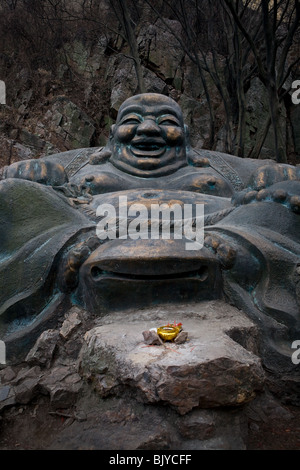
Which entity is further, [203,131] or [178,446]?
[203,131]

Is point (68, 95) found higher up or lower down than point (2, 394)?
higher up

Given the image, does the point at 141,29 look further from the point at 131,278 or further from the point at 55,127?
the point at 131,278

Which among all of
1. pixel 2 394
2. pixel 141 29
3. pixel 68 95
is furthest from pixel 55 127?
pixel 2 394

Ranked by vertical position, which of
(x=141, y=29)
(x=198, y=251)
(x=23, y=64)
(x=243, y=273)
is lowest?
(x=243, y=273)

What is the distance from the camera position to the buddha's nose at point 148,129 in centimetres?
414

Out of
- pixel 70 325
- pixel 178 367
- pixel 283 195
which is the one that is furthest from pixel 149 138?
pixel 178 367

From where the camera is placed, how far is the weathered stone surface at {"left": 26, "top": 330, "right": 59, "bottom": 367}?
218cm

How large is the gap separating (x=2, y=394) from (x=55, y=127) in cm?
965

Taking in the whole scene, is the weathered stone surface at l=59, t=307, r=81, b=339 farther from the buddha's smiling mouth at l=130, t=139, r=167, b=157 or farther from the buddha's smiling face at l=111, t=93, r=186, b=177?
the buddha's smiling mouth at l=130, t=139, r=167, b=157

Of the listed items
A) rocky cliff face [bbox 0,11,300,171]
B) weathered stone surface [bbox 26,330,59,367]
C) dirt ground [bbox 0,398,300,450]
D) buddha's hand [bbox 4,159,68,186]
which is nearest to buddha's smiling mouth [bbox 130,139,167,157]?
buddha's hand [bbox 4,159,68,186]

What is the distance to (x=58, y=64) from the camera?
13.0 meters

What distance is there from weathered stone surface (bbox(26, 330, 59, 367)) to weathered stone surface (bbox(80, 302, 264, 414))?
0.26m

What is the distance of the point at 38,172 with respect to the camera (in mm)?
3445

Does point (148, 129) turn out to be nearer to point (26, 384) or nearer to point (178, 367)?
point (26, 384)
